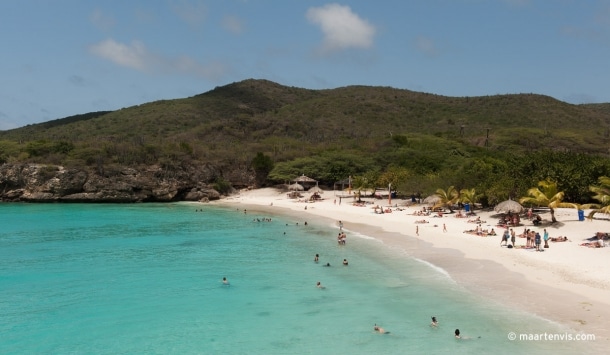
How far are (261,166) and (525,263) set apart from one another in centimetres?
5465

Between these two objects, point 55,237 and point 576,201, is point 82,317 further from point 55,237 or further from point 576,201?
point 576,201

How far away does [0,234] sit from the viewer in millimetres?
37469

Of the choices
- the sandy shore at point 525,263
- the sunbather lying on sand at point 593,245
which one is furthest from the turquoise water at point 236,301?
the sunbather lying on sand at point 593,245

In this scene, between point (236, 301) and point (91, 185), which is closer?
point (236, 301)

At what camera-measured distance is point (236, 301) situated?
1894cm

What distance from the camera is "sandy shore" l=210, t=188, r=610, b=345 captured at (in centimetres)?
1558

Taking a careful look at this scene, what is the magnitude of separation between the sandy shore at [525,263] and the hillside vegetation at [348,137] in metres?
6.42

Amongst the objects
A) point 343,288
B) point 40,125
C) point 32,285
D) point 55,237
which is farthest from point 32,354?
point 40,125

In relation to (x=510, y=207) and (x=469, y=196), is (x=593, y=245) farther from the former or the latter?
(x=469, y=196)

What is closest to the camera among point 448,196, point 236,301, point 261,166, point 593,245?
point 236,301

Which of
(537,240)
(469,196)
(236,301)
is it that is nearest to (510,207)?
(537,240)

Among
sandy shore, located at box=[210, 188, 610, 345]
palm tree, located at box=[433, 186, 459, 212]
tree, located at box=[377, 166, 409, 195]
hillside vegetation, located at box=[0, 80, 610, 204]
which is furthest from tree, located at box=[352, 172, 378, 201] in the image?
palm tree, located at box=[433, 186, 459, 212]

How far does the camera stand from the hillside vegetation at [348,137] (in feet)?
155

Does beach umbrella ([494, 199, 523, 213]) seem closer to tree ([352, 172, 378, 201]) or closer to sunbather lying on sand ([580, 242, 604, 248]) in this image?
sunbather lying on sand ([580, 242, 604, 248])
